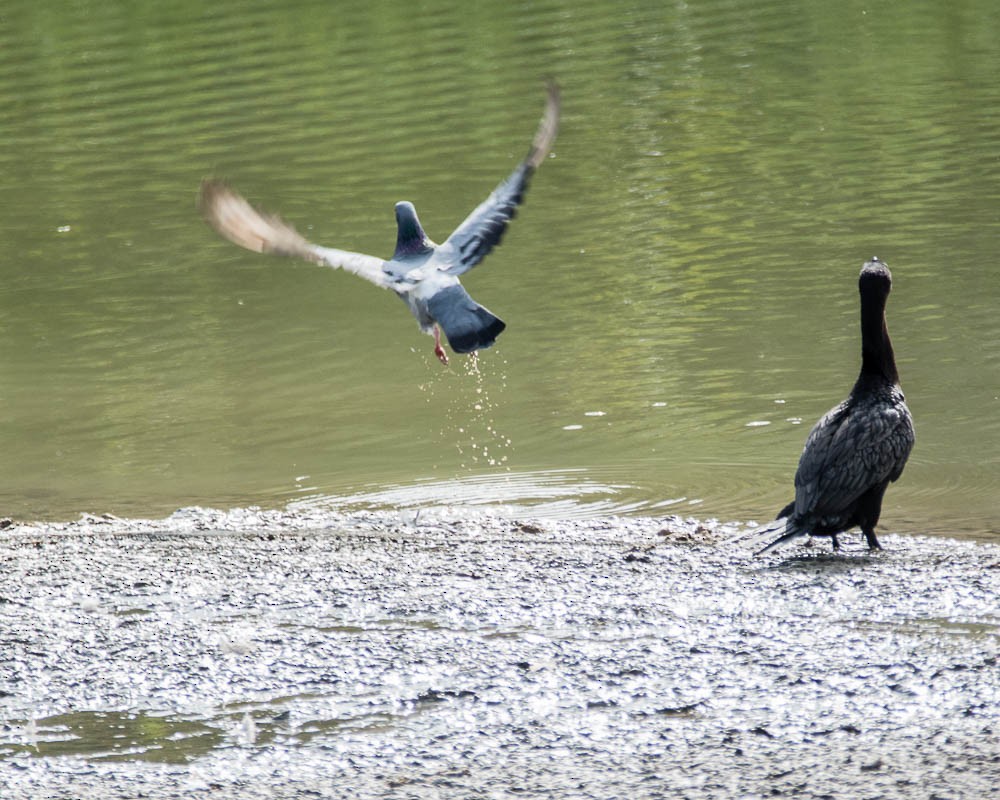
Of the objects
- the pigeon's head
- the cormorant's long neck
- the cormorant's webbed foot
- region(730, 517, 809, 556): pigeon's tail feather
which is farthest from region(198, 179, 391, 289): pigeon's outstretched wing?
the cormorant's webbed foot

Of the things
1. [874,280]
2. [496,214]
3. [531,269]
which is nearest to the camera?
[496,214]

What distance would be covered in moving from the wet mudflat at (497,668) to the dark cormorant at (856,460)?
177 mm

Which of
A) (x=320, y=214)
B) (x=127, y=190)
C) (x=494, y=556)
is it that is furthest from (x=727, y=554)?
(x=127, y=190)

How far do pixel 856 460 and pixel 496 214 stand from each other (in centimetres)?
200

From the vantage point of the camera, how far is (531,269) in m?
14.6

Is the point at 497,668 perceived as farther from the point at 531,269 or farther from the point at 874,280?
the point at 531,269

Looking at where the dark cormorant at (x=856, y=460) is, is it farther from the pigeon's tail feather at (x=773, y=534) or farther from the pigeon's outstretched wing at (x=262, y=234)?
the pigeon's outstretched wing at (x=262, y=234)

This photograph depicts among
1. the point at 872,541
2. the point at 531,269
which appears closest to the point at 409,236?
the point at 872,541

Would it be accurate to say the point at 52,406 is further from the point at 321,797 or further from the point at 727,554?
the point at 321,797

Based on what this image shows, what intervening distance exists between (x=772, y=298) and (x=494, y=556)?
6.05m

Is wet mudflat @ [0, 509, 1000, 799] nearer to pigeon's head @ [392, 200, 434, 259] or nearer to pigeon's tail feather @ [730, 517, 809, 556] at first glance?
pigeon's tail feather @ [730, 517, 809, 556]

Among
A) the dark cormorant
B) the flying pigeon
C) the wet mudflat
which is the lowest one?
the wet mudflat

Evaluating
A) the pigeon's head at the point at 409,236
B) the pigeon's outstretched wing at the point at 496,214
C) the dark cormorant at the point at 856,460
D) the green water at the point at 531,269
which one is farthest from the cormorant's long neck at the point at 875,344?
the pigeon's head at the point at 409,236

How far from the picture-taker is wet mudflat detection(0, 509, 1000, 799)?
5.05 m
